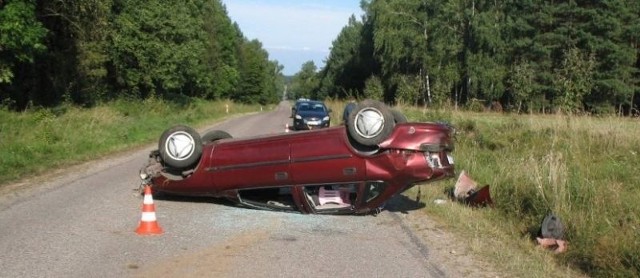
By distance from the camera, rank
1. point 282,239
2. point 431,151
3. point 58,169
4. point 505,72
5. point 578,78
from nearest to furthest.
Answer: point 282,239
point 431,151
point 58,169
point 578,78
point 505,72

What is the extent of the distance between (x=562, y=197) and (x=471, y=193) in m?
1.73

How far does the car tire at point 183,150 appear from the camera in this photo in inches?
355

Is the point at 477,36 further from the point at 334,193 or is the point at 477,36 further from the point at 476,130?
the point at 334,193

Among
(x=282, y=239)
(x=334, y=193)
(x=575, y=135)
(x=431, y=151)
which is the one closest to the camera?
(x=282, y=239)

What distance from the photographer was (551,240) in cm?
730

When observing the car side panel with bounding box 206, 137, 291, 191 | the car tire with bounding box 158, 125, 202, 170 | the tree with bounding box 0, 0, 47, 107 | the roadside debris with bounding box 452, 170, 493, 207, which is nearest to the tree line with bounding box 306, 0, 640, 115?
the tree with bounding box 0, 0, 47, 107

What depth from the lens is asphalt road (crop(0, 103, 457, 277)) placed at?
581 cm

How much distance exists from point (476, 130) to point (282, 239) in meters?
12.1

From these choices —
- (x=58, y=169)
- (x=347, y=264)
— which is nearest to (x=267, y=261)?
(x=347, y=264)

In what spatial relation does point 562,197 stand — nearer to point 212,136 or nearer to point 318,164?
point 318,164

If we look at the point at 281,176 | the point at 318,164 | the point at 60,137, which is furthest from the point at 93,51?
the point at 318,164

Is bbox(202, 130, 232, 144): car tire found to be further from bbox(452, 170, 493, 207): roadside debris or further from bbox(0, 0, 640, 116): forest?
bbox(0, 0, 640, 116): forest

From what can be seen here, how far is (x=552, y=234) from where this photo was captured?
7.36 m

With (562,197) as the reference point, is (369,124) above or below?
above
